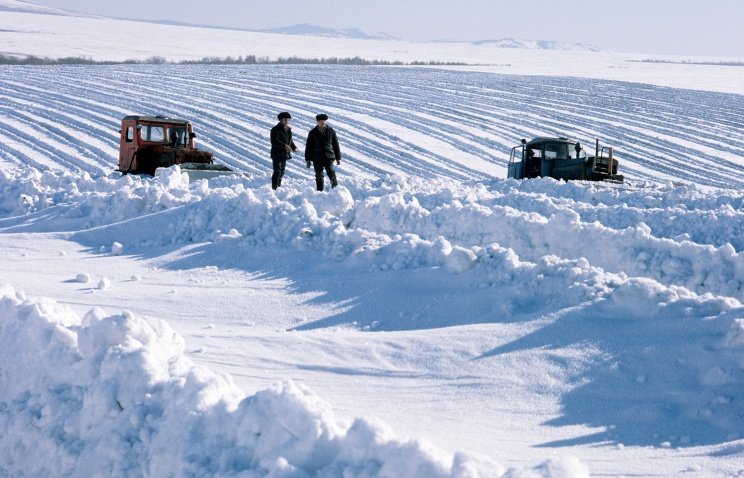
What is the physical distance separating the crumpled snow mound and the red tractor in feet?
44.2

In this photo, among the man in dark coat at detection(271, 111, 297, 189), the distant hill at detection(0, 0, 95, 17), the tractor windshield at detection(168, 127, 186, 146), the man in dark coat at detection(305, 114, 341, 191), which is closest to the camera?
the man in dark coat at detection(305, 114, 341, 191)

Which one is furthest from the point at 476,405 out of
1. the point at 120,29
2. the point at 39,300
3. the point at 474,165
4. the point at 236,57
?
the point at 120,29

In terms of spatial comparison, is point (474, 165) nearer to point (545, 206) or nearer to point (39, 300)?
point (545, 206)

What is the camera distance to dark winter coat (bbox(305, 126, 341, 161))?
13430mm

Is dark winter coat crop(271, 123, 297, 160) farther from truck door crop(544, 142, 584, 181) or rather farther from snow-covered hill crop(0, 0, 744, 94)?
snow-covered hill crop(0, 0, 744, 94)

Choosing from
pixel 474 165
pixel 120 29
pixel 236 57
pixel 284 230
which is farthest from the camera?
pixel 120 29

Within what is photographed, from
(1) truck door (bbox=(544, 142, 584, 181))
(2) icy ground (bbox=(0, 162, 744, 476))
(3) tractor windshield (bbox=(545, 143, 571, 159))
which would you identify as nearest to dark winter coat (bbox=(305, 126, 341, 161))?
(2) icy ground (bbox=(0, 162, 744, 476))

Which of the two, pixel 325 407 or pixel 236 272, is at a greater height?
pixel 325 407

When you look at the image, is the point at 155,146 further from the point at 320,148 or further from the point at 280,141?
the point at 320,148

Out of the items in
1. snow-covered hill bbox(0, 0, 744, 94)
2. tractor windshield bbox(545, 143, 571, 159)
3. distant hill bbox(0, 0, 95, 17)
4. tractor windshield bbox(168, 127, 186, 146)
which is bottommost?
tractor windshield bbox(168, 127, 186, 146)

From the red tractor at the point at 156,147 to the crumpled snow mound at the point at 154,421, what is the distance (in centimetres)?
1346

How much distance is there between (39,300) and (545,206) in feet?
26.5

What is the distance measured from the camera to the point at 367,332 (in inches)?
258

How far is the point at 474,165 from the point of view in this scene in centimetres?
2473
